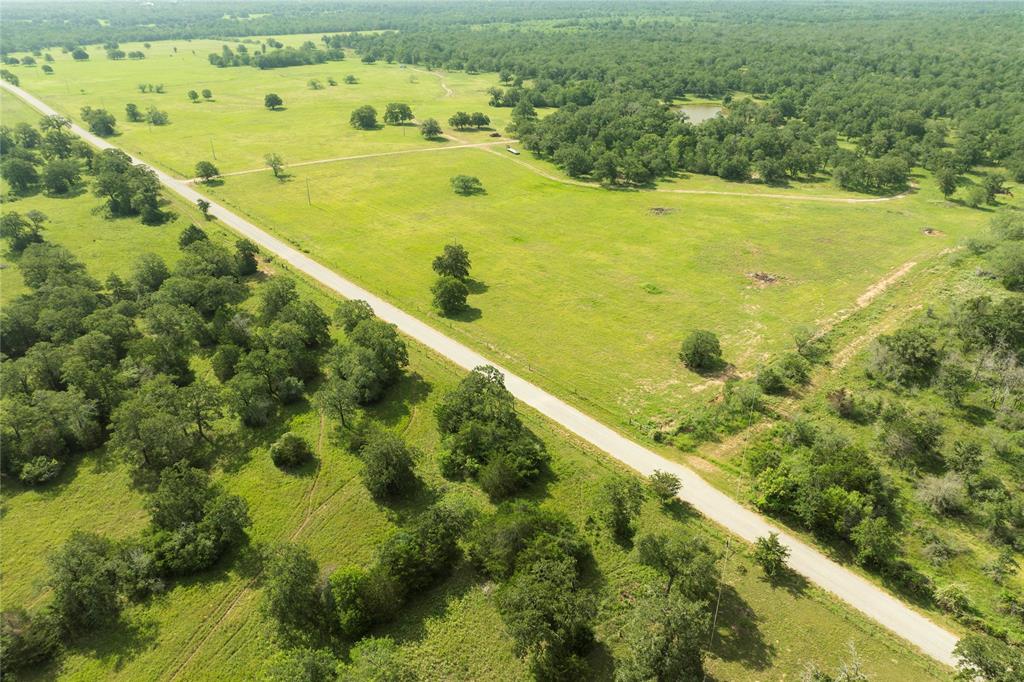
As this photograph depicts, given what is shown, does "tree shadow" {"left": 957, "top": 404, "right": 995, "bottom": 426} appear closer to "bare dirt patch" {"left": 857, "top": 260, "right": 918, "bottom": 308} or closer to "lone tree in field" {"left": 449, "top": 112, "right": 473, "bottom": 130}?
"bare dirt patch" {"left": 857, "top": 260, "right": 918, "bottom": 308}

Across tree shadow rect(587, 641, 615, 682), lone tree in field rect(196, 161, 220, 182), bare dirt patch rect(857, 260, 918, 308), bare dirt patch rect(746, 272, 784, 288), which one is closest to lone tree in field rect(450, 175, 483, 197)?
lone tree in field rect(196, 161, 220, 182)

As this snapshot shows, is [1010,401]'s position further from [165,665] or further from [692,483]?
[165,665]

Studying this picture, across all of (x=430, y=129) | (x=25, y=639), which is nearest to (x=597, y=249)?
(x=25, y=639)

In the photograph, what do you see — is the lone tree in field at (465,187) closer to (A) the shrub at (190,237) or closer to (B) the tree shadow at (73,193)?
(A) the shrub at (190,237)

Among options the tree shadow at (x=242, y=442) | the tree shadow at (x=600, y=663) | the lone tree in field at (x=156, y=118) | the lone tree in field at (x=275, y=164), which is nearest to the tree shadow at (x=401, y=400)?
the tree shadow at (x=242, y=442)

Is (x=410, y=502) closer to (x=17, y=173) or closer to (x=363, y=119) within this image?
(x=17, y=173)
